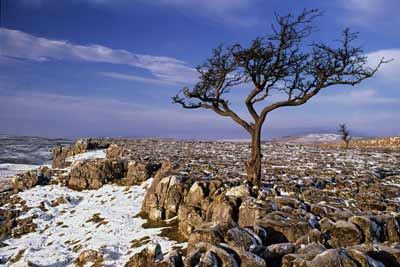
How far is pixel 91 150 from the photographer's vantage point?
42219 millimetres

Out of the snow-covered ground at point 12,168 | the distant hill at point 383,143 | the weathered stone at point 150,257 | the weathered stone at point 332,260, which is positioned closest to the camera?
the weathered stone at point 332,260

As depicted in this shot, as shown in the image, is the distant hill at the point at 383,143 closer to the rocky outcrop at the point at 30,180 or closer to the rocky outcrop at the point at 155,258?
the rocky outcrop at the point at 30,180

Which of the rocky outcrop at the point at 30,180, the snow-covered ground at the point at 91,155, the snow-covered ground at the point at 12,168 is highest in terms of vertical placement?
the snow-covered ground at the point at 91,155

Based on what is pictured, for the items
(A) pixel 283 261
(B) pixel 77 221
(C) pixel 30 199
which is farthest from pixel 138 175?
(A) pixel 283 261

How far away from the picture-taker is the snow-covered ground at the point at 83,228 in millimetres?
16203

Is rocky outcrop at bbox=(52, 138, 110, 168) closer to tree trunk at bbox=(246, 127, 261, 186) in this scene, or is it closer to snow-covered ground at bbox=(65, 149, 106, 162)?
snow-covered ground at bbox=(65, 149, 106, 162)

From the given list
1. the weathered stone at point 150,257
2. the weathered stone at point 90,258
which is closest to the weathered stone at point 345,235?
the weathered stone at point 150,257

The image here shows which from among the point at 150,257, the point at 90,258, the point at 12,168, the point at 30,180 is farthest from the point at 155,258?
the point at 12,168

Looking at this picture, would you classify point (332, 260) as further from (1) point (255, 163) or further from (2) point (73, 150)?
(2) point (73, 150)

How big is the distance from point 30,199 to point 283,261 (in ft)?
81.2

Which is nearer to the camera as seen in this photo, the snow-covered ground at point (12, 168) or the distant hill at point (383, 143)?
the distant hill at point (383, 143)

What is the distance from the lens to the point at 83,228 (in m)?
20.2

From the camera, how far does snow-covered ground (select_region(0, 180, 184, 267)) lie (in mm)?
16203

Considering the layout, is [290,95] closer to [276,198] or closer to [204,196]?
[276,198]
